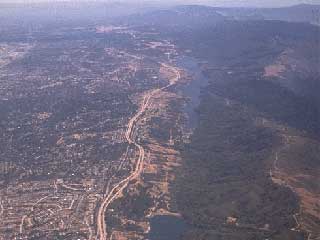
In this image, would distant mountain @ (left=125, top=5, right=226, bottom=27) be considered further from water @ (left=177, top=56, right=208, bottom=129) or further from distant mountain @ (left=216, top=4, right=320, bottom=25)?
water @ (left=177, top=56, right=208, bottom=129)

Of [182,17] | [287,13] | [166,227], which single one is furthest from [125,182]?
[182,17]

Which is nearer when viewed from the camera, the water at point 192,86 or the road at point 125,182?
the road at point 125,182

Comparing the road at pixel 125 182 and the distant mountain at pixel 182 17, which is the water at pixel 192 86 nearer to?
the road at pixel 125 182

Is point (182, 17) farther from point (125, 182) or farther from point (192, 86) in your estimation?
point (125, 182)

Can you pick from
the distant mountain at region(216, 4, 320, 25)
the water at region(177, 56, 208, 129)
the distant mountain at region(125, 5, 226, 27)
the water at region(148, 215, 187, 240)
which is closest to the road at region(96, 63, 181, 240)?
the water at region(148, 215, 187, 240)

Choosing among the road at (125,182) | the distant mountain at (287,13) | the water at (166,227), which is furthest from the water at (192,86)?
the distant mountain at (287,13)

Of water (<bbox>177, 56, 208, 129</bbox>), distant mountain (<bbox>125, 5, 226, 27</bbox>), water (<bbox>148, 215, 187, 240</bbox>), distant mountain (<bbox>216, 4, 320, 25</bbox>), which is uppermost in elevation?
distant mountain (<bbox>216, 4, 320, 25</bbox>)
